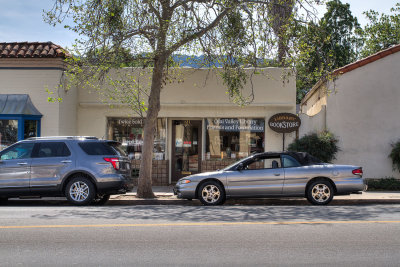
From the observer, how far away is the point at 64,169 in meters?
11.2

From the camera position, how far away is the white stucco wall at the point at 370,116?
1543cm

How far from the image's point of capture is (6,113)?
15070mm

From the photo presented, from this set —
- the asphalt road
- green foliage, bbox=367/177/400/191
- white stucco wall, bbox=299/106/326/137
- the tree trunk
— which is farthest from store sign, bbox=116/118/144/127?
green foliage, bbox=367/177/400/191

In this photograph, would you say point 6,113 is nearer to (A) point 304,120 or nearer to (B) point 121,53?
(B) point 121,53

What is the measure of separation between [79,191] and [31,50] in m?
6.81

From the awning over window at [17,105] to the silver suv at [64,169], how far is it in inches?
152

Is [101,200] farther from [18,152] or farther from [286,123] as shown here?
[286,123]

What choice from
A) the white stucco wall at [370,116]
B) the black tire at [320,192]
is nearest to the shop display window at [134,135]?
the white stucco wall at [370,116]

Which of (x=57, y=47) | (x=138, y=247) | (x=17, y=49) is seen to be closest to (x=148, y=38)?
(x=57, y=47)

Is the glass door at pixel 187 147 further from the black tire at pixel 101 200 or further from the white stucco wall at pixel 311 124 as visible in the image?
the black tire at pixel 101 200

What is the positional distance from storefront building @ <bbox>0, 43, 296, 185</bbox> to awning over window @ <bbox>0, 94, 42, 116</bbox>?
0.63ft

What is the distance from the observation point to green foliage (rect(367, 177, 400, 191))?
48.3ft

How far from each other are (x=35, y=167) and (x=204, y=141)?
22.1 feet

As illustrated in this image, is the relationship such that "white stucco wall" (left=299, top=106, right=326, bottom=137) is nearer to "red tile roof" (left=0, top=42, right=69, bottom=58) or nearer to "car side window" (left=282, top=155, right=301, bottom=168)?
"car side window" (left=282, top=155, right=301, bottom=168)
